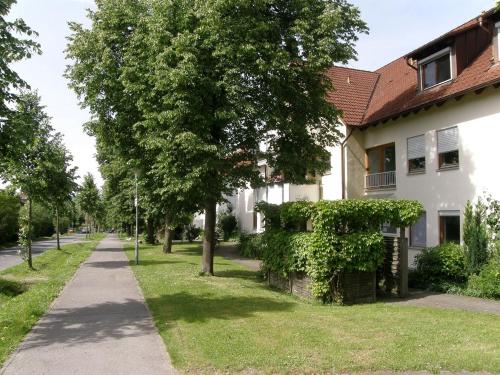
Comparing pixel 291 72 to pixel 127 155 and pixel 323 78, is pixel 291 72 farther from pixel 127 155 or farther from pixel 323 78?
pixel 127 155

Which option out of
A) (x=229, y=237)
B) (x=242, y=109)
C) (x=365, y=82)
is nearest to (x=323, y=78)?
(x=242, y=109)

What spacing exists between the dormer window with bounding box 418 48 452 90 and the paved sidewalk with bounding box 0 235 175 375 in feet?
41.6

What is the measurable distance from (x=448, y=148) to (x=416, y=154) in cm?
180

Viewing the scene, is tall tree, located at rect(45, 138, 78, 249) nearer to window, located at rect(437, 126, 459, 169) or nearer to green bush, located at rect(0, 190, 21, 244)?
window, located at rect(437, 126, 459, 169)

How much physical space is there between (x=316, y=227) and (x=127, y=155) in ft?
27.5

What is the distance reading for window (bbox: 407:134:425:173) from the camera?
57.4ft

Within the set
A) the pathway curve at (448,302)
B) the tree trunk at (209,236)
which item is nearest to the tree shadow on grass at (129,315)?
the pathway curve at (448,302)

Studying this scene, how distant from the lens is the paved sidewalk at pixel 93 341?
6141 mm

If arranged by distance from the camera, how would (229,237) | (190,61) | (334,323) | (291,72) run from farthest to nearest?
(229,237)
(291,72)
(190,61)
(334,323)

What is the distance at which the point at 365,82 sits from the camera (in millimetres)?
24406

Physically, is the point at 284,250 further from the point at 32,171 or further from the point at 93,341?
the point at 32,171

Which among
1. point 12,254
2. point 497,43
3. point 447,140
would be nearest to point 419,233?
point 447,140

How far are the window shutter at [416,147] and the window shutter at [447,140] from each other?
93 cm

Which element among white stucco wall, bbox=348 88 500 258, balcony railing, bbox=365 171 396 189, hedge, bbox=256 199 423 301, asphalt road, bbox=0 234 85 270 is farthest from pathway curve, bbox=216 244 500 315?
asphalt road, bbox=0 234 85 270
